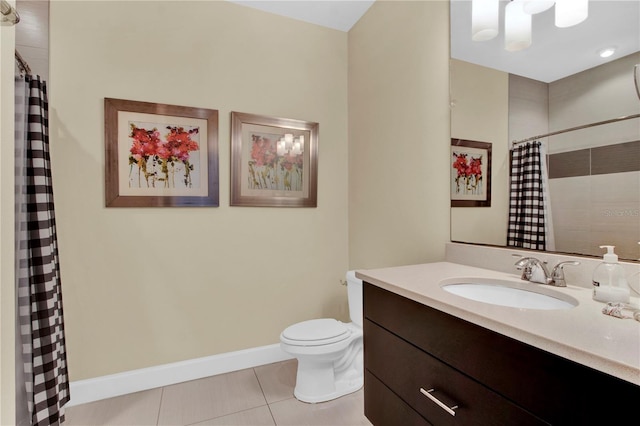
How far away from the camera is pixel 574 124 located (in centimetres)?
118

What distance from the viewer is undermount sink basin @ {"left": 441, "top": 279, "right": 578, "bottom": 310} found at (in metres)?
1.09

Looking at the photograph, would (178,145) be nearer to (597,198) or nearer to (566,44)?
(566,44)

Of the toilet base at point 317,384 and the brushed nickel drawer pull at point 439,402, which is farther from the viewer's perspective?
the toilet base at point 317,384

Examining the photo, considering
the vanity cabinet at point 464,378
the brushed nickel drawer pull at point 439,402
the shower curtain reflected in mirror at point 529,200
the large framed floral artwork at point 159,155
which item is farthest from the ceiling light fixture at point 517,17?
the large framed floral artwork at point 159,155

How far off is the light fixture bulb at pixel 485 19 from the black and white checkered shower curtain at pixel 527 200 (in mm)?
570

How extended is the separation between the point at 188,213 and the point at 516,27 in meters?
2.13

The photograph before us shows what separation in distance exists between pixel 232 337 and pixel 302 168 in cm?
139

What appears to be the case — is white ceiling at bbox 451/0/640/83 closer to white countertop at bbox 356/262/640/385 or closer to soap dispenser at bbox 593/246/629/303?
soap dispenser at bbox 593/246/629/303

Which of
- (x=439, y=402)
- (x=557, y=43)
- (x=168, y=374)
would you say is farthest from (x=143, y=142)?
(x=557, y=43)

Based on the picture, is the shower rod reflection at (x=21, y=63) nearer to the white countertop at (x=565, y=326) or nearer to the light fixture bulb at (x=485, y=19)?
the white countertop at (x=565, y=326)

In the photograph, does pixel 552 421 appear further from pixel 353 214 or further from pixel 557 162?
pixel 353 214

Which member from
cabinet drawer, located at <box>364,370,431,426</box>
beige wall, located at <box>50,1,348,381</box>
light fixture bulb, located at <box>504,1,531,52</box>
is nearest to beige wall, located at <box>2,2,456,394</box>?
beige wall, located at <box>50,1,348,381</box>

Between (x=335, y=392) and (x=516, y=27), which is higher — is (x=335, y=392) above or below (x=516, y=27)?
below

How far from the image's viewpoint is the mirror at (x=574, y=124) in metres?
1.05
